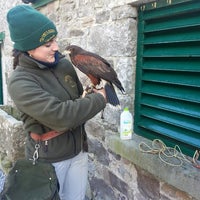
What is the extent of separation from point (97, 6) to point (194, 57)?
1.34 meters

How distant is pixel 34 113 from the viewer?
1859 millimetres

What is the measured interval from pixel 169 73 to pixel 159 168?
2.60ft

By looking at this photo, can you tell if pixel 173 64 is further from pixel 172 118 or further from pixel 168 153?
pixel 168 153

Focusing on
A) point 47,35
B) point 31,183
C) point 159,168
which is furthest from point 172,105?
point 31,183

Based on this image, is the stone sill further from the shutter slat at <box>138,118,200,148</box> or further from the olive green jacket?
the olive green jacket

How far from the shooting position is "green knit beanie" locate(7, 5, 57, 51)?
1.93 metres

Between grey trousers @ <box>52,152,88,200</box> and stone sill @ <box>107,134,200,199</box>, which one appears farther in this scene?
grey trousers @ <box>52,152,88,200</box>

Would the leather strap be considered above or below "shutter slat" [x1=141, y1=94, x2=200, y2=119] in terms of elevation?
Result: below

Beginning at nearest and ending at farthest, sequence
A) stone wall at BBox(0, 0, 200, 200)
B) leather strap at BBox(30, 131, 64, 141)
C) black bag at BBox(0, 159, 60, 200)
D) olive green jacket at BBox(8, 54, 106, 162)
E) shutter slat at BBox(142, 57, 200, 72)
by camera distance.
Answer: olive green jacket at BBox(8, 54, 106, 162), black bag at BBox(0, 159, 60, 200), leather strap at BBox(30, 131, 64, 141), shutter slat at BBox(142, 57, 200, 72), stone wall at BBox(0, 0, 200, 200)

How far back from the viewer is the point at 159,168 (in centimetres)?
230

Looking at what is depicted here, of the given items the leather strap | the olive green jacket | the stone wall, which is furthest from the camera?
the stone wall

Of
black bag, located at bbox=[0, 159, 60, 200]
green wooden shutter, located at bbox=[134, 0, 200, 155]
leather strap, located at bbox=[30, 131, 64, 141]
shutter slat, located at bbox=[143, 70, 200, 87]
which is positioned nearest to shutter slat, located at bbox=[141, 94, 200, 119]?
green wooden shutter, located at bbox=[134, 0, 200, 155]

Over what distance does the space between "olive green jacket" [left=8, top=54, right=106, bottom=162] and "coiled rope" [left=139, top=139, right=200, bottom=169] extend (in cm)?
61

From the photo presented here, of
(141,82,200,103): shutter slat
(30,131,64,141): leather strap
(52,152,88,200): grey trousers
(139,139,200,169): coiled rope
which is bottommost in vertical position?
(52,152,88,200): grey trousers
